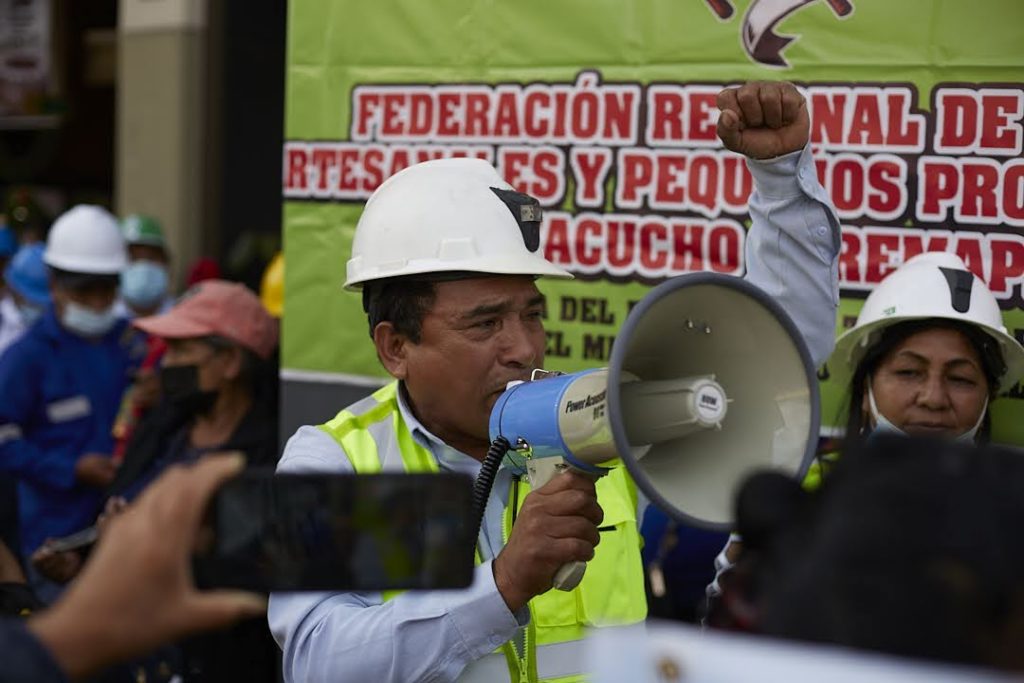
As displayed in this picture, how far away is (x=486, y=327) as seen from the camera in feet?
9.29

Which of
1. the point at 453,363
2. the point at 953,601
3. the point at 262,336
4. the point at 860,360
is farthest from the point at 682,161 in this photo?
the point at 953,601

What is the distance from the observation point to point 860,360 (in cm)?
354

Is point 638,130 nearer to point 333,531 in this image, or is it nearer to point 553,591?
point 553,591

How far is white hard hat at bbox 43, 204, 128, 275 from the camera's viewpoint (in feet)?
23.9

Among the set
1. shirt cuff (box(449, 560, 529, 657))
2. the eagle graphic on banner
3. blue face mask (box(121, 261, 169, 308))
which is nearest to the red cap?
the eagle graphic on banner

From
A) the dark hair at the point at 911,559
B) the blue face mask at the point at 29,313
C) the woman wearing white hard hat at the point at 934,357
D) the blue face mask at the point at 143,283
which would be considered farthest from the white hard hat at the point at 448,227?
the blue face mask at the point at 29,313

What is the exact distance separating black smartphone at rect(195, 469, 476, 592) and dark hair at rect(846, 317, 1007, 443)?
1.95m

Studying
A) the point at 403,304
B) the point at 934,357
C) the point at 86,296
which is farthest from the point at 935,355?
the point at 86,296

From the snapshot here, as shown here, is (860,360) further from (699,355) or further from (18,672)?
(18,672)

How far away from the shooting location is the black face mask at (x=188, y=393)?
209 inches

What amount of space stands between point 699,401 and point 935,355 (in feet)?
4.53

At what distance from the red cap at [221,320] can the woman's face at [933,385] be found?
2.79 meters

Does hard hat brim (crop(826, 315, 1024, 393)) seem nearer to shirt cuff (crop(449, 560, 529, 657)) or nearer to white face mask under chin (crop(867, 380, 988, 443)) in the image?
white face mask under chin (crop(867, 380, 988, 443))

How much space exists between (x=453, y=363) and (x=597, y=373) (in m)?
0.63
